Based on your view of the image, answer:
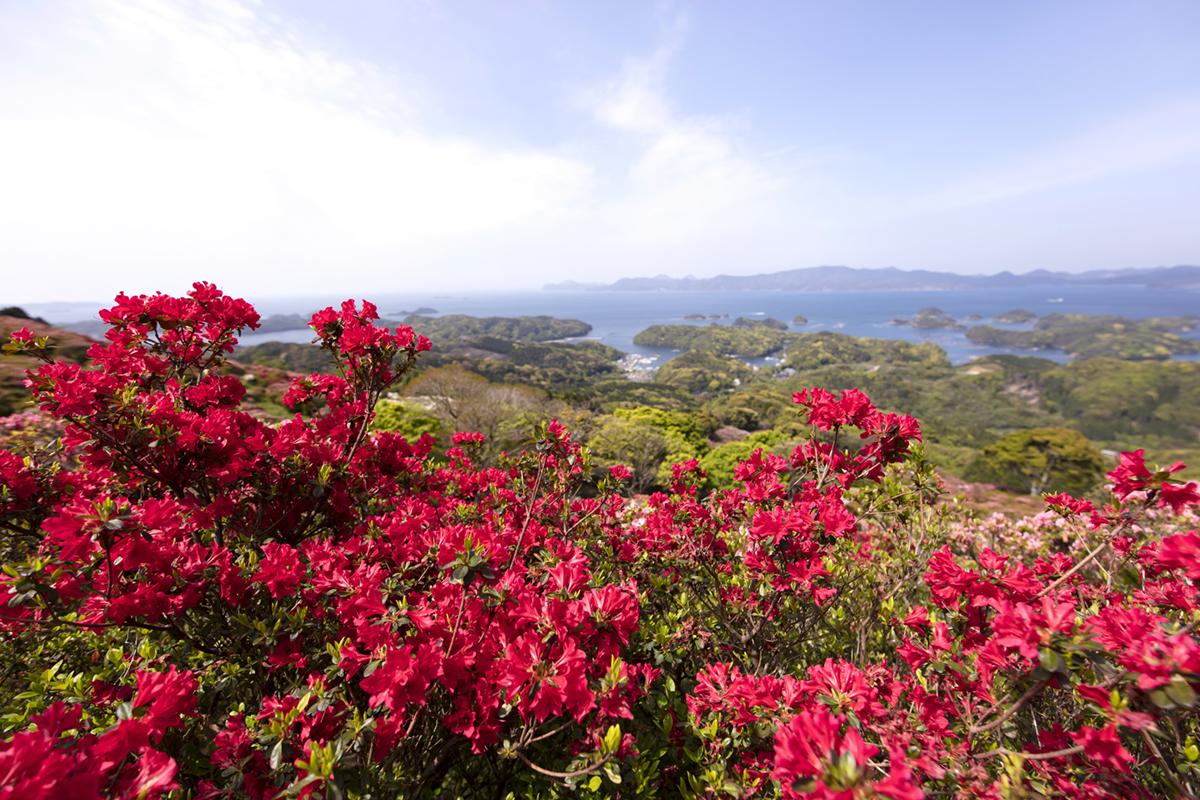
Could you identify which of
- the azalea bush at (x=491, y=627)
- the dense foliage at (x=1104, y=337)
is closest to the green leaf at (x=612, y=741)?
the azalea bush at (x=491, y=627)

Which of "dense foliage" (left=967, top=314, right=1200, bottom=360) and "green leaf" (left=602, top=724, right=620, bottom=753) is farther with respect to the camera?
"dense foliage" (left=967, top=314, right=1200, bottom=360)

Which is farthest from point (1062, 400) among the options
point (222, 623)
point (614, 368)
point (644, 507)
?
point (222, 623)

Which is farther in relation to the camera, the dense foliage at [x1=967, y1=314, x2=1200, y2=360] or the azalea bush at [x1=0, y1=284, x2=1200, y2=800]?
the dense foliage at [x1=967, y1=314, x2=1200, y2=360]

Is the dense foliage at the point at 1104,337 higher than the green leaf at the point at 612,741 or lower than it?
lower

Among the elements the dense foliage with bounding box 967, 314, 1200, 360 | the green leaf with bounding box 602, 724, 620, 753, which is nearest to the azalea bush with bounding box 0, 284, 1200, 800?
the green leaf with bounding box 602, 724, 620, 753

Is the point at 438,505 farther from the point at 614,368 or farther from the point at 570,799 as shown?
the point at 614,368

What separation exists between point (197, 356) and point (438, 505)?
226 centimetres

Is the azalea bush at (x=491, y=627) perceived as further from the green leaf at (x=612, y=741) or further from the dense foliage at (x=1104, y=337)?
the dense foliage at (x=1104, y=337)

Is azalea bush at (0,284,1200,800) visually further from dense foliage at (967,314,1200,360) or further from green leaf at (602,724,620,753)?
dense foliage at (967,314,1200,360)

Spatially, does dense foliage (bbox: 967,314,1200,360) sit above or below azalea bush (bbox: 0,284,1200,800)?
below

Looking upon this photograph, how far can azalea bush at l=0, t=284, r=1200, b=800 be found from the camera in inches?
57.7

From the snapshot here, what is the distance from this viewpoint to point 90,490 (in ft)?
9.64

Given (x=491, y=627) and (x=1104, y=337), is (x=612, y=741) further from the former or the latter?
(x=1104, y=337)

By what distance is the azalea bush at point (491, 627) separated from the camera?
147 cm
